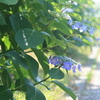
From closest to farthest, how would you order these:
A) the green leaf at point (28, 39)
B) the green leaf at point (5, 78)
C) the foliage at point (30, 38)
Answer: the green leaf at point (28, 39) < the foliage at point (30, 38) < the green leaf at point (5, 78)

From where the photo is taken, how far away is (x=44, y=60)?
63.8 inches

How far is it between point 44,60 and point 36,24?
29 cm

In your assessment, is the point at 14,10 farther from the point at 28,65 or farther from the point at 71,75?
the point at 71,75

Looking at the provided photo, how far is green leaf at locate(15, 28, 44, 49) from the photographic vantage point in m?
1.17

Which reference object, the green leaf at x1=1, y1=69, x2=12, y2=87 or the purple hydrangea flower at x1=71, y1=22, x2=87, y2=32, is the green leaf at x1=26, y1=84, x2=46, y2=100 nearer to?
the green leaf at x1=1, y1=69, x2=12, y2=87

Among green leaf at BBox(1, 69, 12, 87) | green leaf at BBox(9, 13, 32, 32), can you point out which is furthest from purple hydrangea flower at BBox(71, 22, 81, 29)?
green leaf at BBox(1, 69, 12, 87)

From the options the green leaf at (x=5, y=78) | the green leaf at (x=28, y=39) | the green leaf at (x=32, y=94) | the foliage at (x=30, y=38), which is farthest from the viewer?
the green leaf at (x=5, y=78)

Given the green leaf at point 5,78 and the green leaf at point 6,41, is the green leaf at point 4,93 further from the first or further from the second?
the green leaf at point 6,41

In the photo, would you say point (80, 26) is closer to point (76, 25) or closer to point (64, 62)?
point (76, 25)

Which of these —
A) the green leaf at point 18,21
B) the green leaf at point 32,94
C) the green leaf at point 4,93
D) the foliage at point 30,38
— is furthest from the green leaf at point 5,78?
the green leaf at point 18,21

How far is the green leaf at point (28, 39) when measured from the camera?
1173mm

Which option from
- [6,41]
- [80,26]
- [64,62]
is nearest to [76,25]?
[80,26]

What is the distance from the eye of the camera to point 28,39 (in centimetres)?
121

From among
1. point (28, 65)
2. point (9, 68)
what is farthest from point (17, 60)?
point (9, 68)
